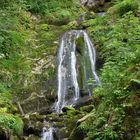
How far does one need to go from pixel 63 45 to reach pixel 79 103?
4.14 m

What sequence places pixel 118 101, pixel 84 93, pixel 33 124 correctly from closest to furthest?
pixel 118 101 < pixel 33 124 < pixel 84 93

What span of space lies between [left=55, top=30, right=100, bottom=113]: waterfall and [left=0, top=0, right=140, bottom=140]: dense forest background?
0.88 feet

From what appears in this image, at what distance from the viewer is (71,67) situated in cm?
1359

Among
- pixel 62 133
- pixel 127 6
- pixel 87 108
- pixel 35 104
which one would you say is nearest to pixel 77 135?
pixel 62 133

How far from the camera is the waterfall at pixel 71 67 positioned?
12.3m

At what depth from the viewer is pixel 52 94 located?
1238 centimetres

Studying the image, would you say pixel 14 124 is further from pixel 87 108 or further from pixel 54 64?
pixel 54 64

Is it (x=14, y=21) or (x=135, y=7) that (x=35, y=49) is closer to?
(x=14, y=21)

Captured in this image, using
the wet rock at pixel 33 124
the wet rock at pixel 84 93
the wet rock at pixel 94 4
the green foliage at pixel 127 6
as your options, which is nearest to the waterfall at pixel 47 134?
the wet rock at pixel 33 124

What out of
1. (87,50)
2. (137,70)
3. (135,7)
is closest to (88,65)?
(87,50)

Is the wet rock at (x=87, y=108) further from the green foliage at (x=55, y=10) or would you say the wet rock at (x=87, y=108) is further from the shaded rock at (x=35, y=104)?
the green foliage at (x=55, y=10)

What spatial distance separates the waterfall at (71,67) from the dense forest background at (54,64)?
0.27 metres

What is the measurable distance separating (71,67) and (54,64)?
734 mm

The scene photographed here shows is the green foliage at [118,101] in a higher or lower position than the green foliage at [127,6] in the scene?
lower
